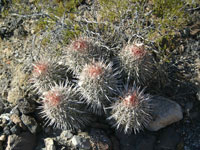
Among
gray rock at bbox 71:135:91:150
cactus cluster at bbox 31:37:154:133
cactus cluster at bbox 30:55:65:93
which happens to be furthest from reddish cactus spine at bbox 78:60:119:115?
gray rock at bbox 71:135:91:150

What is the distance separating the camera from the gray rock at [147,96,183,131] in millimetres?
3410

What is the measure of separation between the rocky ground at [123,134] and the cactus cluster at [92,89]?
0.26m

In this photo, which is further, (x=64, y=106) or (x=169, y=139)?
(x=169, y=139)

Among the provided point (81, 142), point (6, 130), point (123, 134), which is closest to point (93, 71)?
point (81, 142)

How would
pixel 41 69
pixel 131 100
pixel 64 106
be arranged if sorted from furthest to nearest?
pixel 41 69, pixel 64 106, pixel 131 100

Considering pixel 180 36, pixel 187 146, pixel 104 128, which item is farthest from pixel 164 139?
pixel 180 36

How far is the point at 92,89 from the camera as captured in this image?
114 inches

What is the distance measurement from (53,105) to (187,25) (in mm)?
2750

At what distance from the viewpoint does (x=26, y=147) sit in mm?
3410

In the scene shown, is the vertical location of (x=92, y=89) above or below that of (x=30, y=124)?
above

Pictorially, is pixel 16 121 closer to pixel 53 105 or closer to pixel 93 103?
pixel 53 105

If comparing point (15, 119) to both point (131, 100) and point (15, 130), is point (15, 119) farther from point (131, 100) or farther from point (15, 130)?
point (131, 100)

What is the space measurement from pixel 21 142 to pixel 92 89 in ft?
4.31

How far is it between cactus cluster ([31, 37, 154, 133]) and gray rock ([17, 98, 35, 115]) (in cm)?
43
